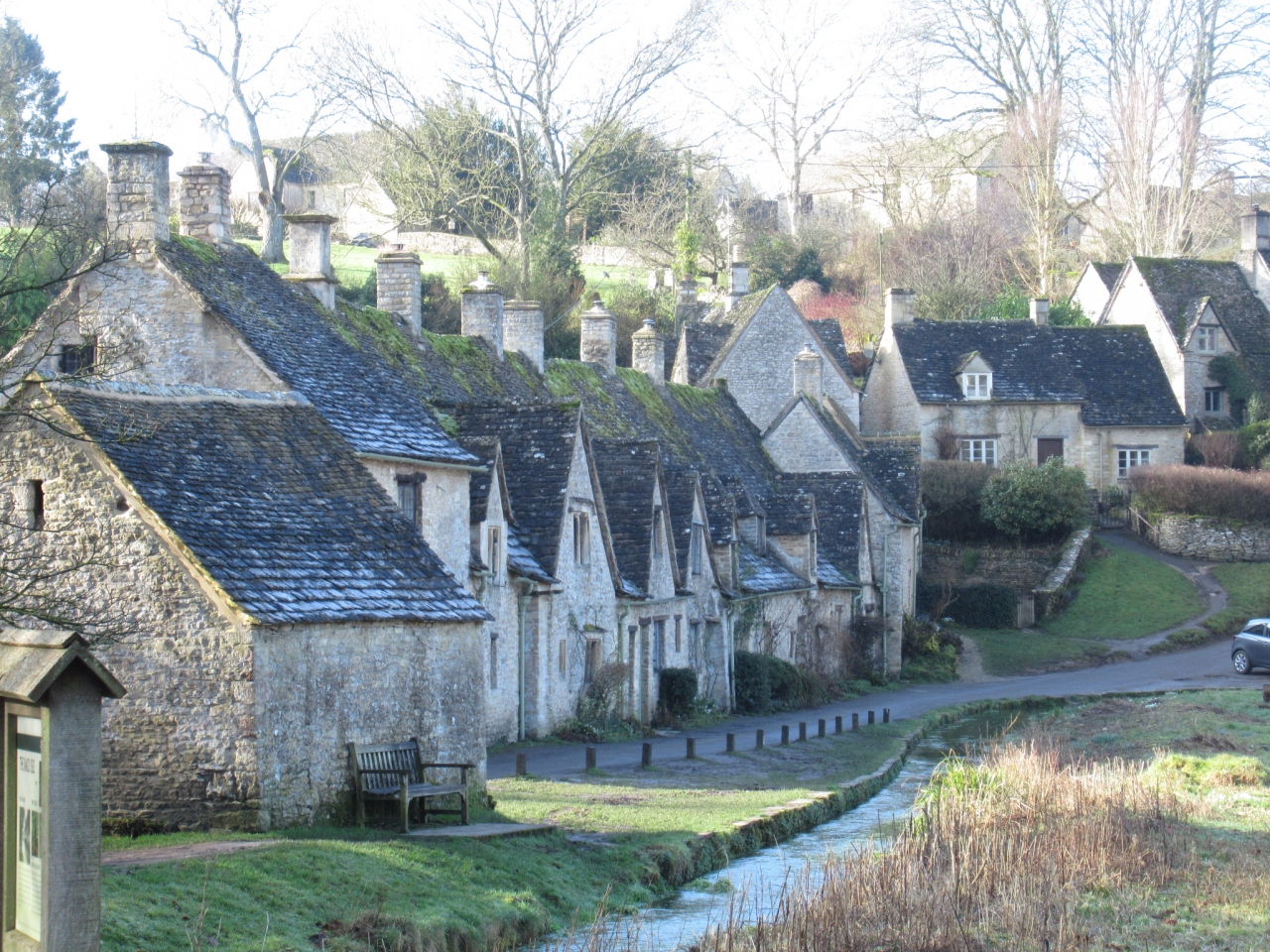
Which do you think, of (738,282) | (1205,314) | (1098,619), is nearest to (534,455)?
(1098,619)

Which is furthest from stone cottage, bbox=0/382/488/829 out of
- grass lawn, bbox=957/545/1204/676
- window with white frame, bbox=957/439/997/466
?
window with white frame, bbox=957/439/997/466

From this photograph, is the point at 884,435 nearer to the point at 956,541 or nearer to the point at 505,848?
the point at 956,541

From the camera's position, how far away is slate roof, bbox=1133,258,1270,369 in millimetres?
67750

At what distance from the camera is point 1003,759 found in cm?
2333

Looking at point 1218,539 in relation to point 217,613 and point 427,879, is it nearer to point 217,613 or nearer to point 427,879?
point 427,879

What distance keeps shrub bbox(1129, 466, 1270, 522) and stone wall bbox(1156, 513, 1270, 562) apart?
0.38 metres

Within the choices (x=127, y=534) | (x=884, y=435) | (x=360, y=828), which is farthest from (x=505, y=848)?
(x=884, y=435)

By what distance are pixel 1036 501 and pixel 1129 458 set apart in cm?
1028

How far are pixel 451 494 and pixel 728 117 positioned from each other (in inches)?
2146

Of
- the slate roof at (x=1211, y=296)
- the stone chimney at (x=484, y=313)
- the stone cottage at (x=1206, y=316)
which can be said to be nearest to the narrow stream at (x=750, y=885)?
the stone chimney at (x=484, y=313)

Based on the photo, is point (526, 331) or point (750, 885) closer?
point (750, 885)

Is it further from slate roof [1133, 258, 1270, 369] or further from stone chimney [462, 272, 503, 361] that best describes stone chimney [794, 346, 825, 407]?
slate roof [1133, 258, 1270, 369]

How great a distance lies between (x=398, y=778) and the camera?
18297mm

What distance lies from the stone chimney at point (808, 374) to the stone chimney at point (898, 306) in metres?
12.2
